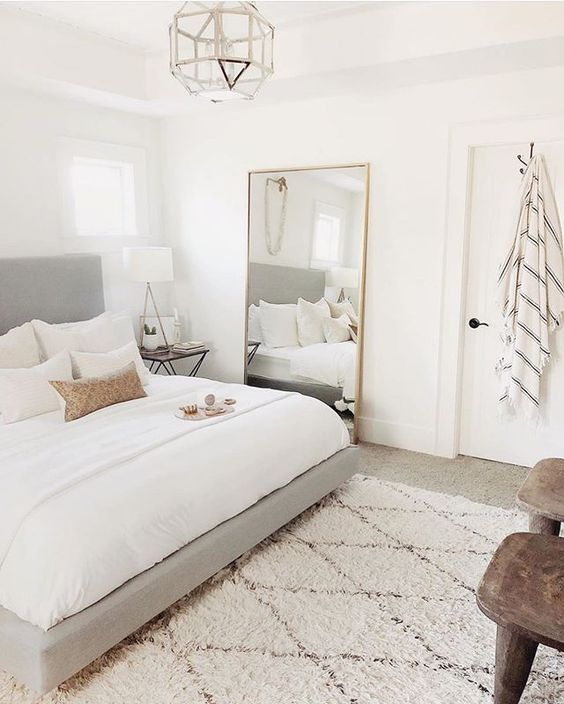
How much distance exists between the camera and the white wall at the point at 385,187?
3.87 meters

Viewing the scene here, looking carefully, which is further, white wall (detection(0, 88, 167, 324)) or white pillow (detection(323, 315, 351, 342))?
white pillow (detection(323, 315, 351, 342))

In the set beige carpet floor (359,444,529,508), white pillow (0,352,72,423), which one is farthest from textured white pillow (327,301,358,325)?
white pillow (0,352,72,423)

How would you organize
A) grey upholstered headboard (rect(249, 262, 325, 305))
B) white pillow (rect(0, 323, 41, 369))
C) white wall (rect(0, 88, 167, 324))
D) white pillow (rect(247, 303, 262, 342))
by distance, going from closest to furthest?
white pillow (rect(0, 323, 41, 369))
white wall (rect(0, 88, 167, 324))
grey upholstered headboard (rect(249, 262, 325, 305))
white pillow (rect(247, 303, 262, 342))

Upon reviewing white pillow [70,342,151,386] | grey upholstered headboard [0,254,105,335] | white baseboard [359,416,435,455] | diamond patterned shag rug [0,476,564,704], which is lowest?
diamond patterned shag rug [0,476,564,704]

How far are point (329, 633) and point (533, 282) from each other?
7.75 ft

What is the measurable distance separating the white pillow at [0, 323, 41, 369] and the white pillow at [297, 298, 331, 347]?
5.98 ft

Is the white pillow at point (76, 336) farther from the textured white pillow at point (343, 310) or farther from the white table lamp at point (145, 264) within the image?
the textured white pillow at point (343, 310)

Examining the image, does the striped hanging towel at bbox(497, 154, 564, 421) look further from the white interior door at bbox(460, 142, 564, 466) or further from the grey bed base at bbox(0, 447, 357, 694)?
the grey bed base at bbox(0, 447, 357, 694)

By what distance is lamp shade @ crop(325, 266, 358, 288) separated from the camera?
171 inches

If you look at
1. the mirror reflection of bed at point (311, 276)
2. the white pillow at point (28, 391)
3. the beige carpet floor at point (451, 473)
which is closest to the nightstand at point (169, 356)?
the mirror reflection of bed at point (311, 276)

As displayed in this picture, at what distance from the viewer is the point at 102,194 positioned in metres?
4.81

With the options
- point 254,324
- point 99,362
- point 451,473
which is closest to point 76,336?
point 99,362

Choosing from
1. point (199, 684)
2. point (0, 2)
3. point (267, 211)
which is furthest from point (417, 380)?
point (0, 2)

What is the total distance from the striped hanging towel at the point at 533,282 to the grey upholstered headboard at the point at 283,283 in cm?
129
